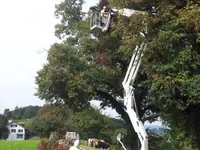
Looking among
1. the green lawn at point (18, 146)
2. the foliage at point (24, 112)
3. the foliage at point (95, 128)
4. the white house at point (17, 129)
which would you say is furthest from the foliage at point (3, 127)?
the foliage at point (95, 128)

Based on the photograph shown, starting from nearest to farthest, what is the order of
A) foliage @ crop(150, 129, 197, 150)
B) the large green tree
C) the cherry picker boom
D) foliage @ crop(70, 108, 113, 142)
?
the cherry picker boom, the large green tree, foliage @ crop(150, 129, 197, 150), foliage @ crop(70, 108, 113, 142)

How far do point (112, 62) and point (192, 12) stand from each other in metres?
6.50

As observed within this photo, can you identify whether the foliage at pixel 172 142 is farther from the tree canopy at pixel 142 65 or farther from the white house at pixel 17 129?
the white house at pixel 17 129

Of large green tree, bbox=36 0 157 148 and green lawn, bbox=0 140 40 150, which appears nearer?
large green tree, bbox=36 0 157 148

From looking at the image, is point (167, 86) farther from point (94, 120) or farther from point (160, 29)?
point (94, 120)

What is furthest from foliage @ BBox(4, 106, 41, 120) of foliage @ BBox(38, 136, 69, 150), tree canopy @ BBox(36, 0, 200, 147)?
tree canopy @ BBox(36, 0, 200, 147)

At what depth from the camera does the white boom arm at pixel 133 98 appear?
393 inches

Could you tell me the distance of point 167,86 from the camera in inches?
450

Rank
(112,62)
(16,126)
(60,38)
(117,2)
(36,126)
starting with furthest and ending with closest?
(16,126), (36,126), (60,38), (112,62), (117,2)

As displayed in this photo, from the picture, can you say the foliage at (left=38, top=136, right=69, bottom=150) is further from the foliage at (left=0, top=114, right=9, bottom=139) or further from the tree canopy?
the foliage at (left=0, top=114, right=9, bottom=139)

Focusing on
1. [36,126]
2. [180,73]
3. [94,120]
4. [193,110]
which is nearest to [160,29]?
[180,73]

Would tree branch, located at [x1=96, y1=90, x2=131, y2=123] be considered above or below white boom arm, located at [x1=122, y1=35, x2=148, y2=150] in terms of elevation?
above

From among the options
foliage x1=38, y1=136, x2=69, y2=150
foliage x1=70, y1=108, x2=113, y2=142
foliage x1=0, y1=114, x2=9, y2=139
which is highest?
foliage x1=0, y1=114, x2=9, y2=139

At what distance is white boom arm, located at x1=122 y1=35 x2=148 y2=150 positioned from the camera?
9984 mm
